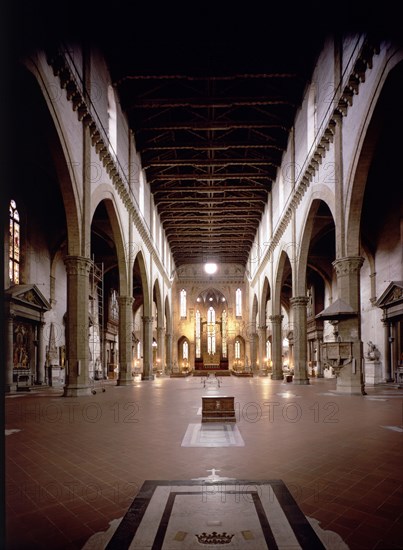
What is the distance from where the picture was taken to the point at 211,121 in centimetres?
2281

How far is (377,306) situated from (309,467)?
19.0 metres

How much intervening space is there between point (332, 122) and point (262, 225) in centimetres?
2078

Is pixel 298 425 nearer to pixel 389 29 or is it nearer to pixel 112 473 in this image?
pixel 112 473

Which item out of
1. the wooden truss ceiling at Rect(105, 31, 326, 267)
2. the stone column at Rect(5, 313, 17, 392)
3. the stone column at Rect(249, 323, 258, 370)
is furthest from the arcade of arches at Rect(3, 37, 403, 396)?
the stone column at Rect(249, 323, 258, 370)

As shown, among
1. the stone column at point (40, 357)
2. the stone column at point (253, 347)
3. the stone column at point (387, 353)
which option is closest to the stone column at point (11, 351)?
the stone column at point (40, 357)

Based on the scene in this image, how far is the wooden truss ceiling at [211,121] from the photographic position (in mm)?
19391

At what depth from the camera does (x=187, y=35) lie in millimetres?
16891

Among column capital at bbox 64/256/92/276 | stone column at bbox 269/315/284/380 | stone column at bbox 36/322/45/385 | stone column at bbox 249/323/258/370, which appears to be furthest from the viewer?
stone column at bbox 249/323/258/370

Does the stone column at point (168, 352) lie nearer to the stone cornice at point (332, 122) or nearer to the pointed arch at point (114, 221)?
the stone cornice at point (332, 122)

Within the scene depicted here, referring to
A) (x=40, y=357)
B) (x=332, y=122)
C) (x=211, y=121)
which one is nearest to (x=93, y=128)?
(x=211, y=121)

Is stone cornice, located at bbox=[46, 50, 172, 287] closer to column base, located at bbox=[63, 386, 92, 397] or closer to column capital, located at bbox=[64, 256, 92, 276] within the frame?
column capital, located at bbox=[64, 256, 92, 276]

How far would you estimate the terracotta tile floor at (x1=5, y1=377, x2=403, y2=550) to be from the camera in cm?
409

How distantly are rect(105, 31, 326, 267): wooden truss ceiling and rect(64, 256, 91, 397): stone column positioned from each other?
29.4ft

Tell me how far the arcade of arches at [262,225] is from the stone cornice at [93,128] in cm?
5
